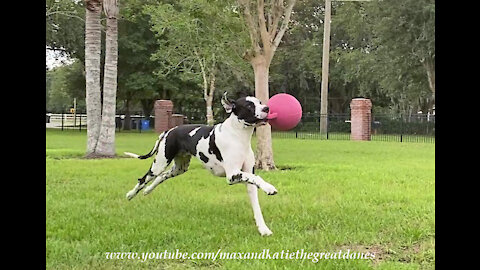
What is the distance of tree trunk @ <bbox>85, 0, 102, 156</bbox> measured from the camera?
14.4m

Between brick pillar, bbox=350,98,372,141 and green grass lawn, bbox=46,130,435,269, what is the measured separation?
54.1 feet

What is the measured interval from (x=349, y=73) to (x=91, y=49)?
81.7ft

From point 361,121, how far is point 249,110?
22.4 metres

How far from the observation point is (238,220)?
596cm

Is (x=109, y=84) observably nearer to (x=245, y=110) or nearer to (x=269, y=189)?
(x=245, y=110)

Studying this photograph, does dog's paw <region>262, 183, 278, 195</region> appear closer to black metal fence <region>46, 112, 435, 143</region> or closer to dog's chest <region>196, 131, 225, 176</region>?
dog's chest <region>196, 131, 225, 176</region>

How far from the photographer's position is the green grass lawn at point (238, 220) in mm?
4453

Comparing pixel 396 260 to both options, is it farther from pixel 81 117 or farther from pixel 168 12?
pixel 81 117

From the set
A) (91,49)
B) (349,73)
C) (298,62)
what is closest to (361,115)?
(349,73)

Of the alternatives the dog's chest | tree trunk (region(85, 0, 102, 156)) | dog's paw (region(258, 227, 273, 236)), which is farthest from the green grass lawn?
tree trunk (region(85, 0, 102, 156))

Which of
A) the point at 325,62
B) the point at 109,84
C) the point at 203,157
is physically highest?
the point at 325,62

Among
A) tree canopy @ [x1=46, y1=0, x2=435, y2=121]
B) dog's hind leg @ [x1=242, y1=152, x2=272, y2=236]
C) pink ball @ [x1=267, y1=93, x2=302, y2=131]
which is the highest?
tree canopy @ [x1=46, y1=0, x2=435, y2=121]

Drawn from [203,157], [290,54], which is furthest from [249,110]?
[290,54]

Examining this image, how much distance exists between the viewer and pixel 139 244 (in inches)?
190
